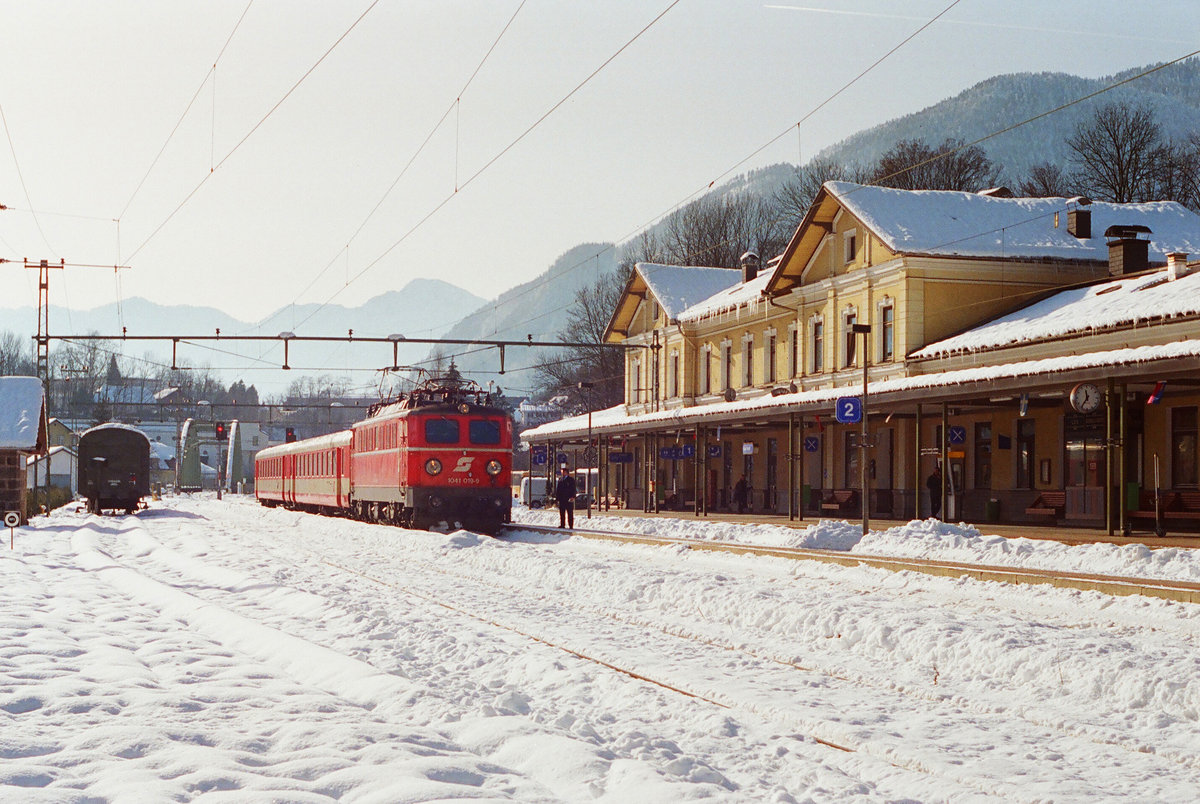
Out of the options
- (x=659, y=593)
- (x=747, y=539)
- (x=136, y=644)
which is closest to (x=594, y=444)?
(x=747, y=539)

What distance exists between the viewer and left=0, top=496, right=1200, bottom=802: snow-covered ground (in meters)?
6.65

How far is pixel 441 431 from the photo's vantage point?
96.8 feet

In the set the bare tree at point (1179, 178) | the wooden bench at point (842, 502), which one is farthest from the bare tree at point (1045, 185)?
the wooden bench at point (842, 502)

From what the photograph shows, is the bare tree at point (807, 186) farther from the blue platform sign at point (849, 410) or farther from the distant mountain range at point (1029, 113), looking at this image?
the distant mountain range at point (1029, 113)

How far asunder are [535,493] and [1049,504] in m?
31.9

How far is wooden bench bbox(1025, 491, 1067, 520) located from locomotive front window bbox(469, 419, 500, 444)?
12671 millimetres

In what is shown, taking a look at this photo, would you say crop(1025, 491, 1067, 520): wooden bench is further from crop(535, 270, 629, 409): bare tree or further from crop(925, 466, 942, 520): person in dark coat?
crop(535, 270, 629, 409): bare tree

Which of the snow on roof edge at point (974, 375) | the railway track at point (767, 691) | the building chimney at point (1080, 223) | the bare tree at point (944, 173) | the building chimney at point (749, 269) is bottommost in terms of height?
the railway track at point (767, 691)

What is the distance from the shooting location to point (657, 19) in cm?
1683

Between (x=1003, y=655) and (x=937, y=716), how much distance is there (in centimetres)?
219

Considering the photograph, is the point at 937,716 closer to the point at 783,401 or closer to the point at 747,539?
the point at 747,539

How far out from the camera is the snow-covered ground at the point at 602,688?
665 centimetres

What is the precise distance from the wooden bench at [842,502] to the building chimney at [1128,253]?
919cm

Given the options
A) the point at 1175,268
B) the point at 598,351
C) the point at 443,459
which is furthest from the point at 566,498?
the point at 598,351
